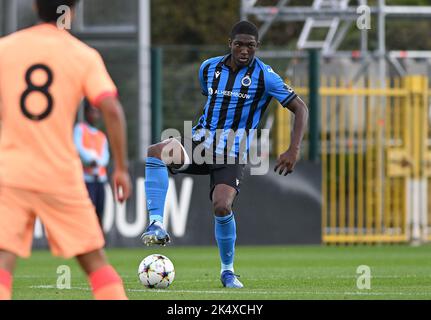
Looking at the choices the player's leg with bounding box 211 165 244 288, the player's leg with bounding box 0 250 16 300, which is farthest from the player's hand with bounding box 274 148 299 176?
the player's leg with bounding box 0 250 16 300

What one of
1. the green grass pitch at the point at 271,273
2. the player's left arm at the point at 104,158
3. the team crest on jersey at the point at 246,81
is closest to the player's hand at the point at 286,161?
the green grass pitch at the point at 271,273

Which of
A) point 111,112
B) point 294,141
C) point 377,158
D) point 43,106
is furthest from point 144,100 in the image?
Result: point 111,112

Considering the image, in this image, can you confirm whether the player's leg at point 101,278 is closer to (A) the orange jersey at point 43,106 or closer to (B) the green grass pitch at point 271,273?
(A) the orange jersey at point 43,106

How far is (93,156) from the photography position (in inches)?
688

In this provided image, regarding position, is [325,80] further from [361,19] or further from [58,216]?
[58,216]

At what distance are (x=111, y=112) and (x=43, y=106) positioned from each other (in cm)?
40

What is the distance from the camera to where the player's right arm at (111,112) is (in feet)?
21.3

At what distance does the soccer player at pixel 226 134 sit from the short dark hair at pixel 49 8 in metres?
3.63

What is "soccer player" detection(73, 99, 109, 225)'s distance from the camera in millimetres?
17406

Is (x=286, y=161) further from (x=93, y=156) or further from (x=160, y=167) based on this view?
(x=93, y=156)

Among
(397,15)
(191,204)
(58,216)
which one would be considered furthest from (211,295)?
(397,15)

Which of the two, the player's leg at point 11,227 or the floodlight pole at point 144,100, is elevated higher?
the floodlight pole at point 144,100

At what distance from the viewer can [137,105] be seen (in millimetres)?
19422

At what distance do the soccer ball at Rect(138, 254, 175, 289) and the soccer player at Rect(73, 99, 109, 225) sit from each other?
7402 millimetres
